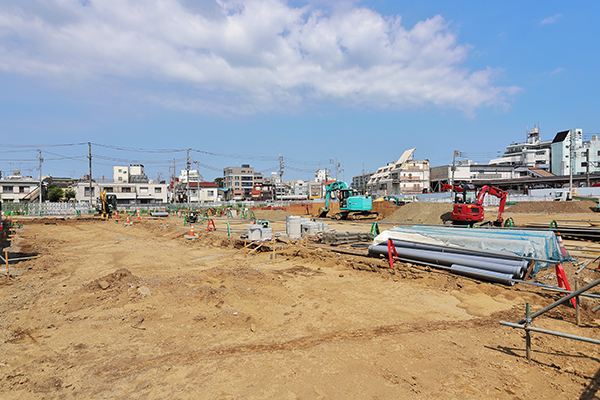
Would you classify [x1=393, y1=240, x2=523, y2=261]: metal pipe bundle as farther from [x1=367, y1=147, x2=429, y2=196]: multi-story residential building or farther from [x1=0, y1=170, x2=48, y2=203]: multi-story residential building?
[x1=0, y1=170, x2=48, y2=203]: multi-story residential building

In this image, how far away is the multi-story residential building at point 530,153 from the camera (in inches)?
3039

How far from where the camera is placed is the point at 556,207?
3588 centimetres

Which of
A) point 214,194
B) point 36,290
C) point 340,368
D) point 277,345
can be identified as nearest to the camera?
point 340,368

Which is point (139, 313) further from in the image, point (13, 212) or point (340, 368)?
point (13, 212)

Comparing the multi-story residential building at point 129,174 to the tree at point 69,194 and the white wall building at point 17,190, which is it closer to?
the tree at point 69,194

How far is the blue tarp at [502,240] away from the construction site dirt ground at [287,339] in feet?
2.84

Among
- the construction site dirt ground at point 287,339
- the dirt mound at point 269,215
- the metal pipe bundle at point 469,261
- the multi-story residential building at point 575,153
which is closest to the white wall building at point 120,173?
the dirt mound at point 269,215

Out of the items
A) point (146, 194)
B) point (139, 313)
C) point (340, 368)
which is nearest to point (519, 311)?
point (340, 368)

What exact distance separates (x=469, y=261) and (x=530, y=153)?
87404 mm

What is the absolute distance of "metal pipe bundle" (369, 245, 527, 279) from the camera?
29.1 feet

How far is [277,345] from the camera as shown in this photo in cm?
566

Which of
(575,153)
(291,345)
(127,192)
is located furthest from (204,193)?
(575,153)

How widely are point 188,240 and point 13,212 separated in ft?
144

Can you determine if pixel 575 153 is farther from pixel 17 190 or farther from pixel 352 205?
pixel 17 190
